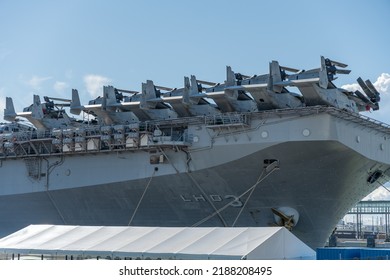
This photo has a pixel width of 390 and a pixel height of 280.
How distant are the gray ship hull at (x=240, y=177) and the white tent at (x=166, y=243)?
7719mm

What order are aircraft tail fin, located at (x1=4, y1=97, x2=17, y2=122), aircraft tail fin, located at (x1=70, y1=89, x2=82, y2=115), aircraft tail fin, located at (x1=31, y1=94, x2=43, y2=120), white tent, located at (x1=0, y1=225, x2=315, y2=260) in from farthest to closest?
aircraft tail fin, located at (x1=4, y1=97, x2=17, y2=122), aircraft tail fin, located at (x1=31, y1=94, x2=43, y2=120), aircraft tail fin, located at (x1=70, y1=89, x2=82, y2=115), white tent, located at (x1=0, y1=225, x2=315, y2=260)

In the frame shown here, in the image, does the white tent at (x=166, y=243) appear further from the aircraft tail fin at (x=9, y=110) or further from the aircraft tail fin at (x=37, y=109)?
the aircraft tail fin at (x=9, y=110)

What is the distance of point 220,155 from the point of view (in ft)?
82.8

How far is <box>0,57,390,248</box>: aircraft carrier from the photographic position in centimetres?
2416

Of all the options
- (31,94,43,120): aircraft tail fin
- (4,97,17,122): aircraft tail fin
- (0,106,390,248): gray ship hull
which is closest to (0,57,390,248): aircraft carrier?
(0,106,390,248): gray ship hull

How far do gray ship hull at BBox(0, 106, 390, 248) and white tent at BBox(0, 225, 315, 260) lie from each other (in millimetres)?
7719

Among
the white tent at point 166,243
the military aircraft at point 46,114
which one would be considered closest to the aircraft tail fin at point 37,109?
the military aircraft at point 46,114

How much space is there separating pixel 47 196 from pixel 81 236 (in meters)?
14.3

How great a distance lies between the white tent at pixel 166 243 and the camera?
15008 mm

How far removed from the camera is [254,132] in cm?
2447

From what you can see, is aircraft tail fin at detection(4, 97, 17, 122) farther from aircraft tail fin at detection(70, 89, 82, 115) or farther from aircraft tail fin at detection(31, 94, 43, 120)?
aircraft tail fin at detection(70, 89, 82, 115)

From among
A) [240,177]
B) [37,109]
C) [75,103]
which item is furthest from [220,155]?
[37,109]
